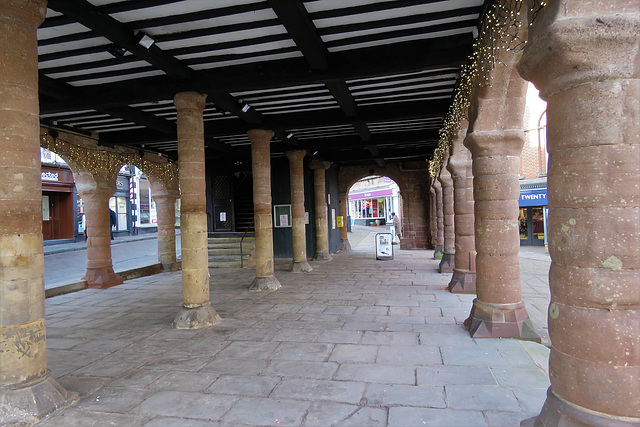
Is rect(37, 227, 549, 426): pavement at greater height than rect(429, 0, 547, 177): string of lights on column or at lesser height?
lesser

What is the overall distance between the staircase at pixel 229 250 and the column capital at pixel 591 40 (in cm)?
959

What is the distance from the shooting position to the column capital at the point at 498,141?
4176 mm

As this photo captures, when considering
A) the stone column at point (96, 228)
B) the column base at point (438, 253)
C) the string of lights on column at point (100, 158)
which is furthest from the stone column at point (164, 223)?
the column base at point (438, 253)

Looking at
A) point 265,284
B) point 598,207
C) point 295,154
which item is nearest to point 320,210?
point 295,154

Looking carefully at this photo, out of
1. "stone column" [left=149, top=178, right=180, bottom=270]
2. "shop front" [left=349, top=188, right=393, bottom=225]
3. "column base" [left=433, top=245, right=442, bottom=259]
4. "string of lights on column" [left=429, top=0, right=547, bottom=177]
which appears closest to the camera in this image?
"string of lights on column" [left=429, top=0, right=547, bottom=177]

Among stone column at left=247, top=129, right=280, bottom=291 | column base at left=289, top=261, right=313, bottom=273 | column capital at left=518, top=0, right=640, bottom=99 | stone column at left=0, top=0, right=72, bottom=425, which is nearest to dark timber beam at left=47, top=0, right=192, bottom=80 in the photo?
stone column at left=0, top=0, right=72, bottom=425

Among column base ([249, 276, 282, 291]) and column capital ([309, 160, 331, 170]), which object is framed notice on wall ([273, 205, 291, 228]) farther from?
column base ([249, 276, 282, 291])

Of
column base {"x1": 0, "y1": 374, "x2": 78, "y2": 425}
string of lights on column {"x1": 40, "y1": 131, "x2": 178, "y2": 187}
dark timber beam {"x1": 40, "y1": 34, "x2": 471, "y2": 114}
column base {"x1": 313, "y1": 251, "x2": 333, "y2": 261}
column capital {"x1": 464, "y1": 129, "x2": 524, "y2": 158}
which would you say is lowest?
column base {"x1": 313, "y1": 251, "x2": 333, "y2": 261}

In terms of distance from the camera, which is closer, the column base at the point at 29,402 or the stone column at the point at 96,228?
the column base at the point at 29,402

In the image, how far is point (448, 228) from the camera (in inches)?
367

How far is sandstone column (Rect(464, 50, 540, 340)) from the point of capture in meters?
4.16

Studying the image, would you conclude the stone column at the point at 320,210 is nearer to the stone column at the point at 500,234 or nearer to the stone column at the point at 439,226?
the stone column at the point at 439,226

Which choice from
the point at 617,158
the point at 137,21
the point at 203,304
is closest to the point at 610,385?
the point at 617,158

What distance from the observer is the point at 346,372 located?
10.9 feet
